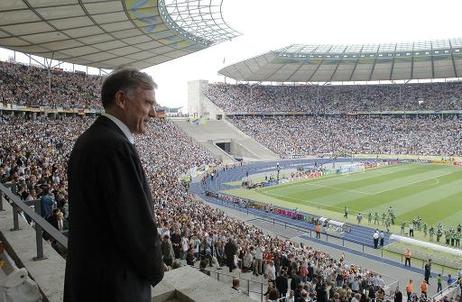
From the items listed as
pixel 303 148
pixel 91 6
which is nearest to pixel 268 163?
pixel 303 148

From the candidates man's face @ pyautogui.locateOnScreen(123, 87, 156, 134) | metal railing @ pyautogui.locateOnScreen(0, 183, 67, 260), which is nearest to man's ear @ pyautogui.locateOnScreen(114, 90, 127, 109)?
man's face @ pyautogui.locateOnScreen(123, 87, 156, 134)

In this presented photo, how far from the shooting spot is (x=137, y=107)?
6.66ft

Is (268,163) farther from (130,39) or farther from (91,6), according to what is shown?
(91,6)

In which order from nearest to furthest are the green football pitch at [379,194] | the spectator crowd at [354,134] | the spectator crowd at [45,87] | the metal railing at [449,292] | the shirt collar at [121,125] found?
the shirt collar at [121,125]
the metal railing at [449,292]
the green football pitch at [379,194]
the spectator crowd at [45,87]
the spectator crowd at [354,134]

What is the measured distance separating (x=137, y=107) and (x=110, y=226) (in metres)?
0.63

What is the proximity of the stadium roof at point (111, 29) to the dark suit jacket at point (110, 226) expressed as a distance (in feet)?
82.5

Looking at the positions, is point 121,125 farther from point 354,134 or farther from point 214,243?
point 354,134

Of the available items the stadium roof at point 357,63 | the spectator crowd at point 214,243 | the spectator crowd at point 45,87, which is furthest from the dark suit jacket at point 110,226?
the stadium roof at point 357,63

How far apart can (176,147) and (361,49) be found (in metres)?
35.3

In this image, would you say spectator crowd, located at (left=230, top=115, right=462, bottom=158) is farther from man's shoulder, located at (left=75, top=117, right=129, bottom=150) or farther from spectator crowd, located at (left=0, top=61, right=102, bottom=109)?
man's shoulder, located at (left=75, top=117, right=129, bottom=150)

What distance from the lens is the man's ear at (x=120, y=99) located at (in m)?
2.00

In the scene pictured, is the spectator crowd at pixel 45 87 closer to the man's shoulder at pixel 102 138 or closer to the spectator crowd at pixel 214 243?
the spectator crowd at pixel 214 243

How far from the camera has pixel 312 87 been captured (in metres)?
81.3

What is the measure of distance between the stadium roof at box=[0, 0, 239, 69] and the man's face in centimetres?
2486
